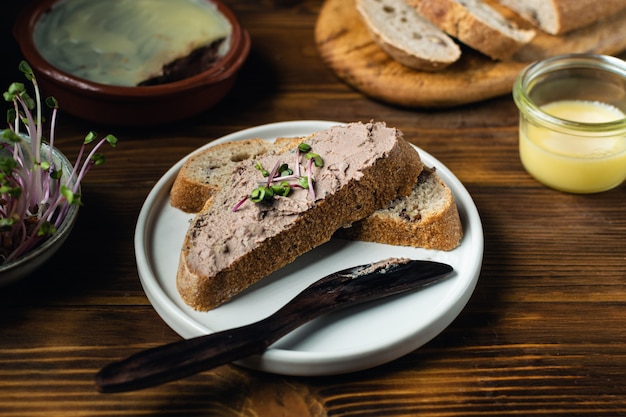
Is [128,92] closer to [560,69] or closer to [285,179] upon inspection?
[285,179]

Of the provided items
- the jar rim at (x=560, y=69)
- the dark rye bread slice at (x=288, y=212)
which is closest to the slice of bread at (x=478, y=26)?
the jar rim at (x=560, y=69)

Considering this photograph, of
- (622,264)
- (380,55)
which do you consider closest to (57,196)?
(380,55)

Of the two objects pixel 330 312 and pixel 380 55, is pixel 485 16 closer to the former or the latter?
pixel 380 55

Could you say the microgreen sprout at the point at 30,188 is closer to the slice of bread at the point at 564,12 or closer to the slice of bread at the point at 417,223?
the slice of bread at the point at 417,223

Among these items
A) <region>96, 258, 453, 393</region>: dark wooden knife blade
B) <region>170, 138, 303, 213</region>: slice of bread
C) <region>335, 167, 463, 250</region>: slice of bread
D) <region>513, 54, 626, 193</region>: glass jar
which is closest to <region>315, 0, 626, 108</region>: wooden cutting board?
<region>513, 54, 626, 193</region>: glass jar

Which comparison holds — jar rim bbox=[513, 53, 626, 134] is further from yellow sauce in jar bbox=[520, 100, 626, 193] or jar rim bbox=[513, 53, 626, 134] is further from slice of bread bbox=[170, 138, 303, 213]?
slice of bread bbox=[170, 138, 303, 213]
